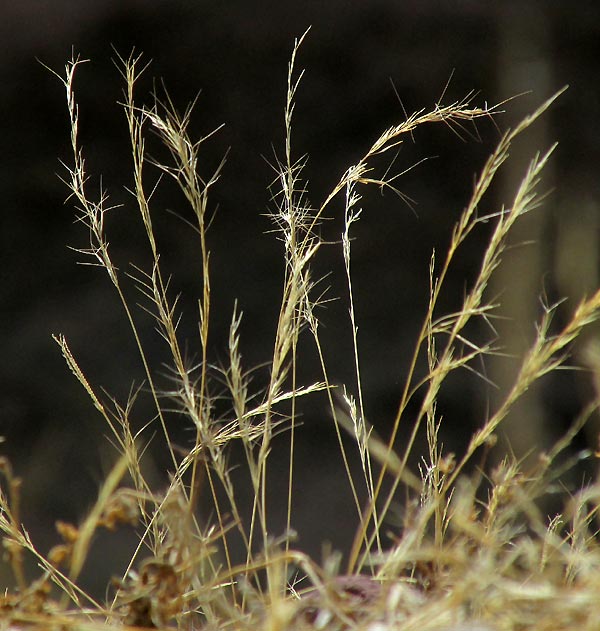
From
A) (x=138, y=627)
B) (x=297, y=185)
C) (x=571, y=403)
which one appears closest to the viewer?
(x=138, y=627)

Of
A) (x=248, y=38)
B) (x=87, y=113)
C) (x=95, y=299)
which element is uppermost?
(x=248, y=38)

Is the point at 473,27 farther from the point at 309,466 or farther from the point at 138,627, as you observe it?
the point at 138,627

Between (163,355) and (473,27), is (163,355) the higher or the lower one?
the lower one

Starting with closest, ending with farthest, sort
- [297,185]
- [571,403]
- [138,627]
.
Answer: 1. [138,627]
2. [297,185]
3. [571,403]

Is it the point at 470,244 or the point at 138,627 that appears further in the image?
the point at 470,244

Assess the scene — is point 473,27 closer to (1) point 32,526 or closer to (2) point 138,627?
(1) point 32,526

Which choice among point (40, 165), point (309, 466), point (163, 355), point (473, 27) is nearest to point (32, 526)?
point (163, 355)
